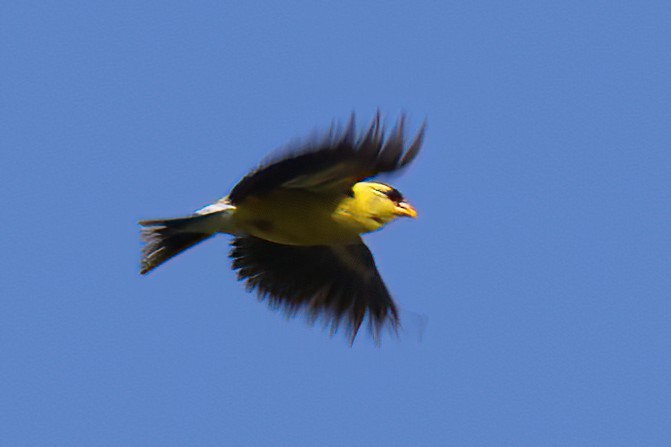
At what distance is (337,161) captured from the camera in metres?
9.73

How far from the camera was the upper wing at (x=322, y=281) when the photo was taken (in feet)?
37.4

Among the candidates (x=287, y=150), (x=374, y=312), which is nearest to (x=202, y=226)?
(x=287, y=150)

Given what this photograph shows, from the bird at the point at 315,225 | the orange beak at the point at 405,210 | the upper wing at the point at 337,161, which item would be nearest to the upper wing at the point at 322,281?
the bird at the point at 315,225

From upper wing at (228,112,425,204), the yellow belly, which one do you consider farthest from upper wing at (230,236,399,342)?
upper wing at (228,112,425,204)

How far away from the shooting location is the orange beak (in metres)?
10.5

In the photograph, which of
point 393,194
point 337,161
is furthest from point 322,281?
point 337,161

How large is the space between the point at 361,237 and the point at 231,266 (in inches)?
45.9

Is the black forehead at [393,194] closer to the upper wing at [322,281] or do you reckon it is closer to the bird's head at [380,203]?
the bird's head at [380,203]

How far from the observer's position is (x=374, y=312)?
11492mm

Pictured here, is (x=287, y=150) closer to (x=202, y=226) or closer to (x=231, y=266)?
(x=202, y=226)

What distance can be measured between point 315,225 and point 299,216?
135 mm

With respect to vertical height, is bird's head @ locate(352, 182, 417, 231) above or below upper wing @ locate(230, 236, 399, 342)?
above

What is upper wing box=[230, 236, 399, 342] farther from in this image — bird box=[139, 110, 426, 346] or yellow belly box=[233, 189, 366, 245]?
yellow belly box=[233, 189, 366, 245]

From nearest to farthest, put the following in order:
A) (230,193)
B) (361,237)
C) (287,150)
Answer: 1. (287,150)
2. (230,193)
3. (361,237)
